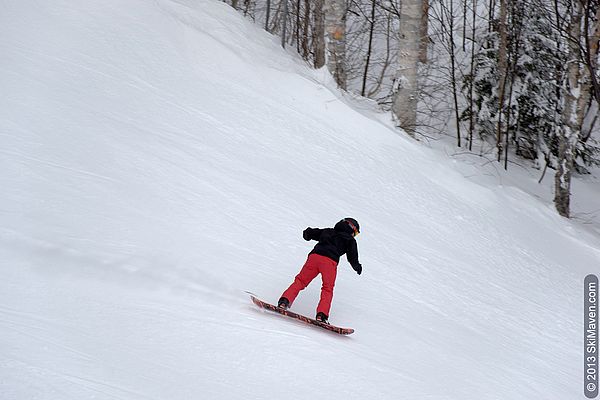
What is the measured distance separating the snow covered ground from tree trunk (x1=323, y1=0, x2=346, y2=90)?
1.56 ft

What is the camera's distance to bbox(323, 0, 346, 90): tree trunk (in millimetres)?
13133

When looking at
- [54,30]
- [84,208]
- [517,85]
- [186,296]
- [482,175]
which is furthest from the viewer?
[517,85]

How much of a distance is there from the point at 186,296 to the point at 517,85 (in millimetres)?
12692

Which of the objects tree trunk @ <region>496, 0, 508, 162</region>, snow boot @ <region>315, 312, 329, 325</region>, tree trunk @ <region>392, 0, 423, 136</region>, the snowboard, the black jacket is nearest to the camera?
the snowboard

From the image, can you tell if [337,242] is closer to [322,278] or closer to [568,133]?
[322,278]

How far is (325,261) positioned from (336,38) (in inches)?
297

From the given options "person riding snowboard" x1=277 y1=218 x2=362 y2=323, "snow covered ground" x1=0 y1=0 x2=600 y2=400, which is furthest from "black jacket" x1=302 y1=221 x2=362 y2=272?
"snow covered ground" x1=0 y1=0 x2=600 y2=400

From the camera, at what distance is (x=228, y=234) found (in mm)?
7566

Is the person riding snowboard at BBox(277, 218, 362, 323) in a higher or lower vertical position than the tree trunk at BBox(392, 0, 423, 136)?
lower

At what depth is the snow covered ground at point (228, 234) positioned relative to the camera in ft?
16.6

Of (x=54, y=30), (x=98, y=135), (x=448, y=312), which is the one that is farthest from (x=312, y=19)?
(x=448, y=312)

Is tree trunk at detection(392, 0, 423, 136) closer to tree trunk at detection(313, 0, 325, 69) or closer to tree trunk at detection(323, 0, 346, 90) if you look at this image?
tree trunk at detection(323, 0, 346, 90)

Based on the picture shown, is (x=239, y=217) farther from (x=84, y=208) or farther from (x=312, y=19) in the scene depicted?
(x=312, y=19)

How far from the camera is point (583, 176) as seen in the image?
1767 cm
